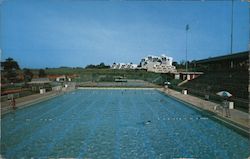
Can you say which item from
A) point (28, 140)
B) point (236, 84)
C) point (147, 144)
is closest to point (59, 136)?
point (28, 140)

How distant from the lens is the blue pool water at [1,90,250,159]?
8133 millimetres

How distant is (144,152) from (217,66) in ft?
93.0

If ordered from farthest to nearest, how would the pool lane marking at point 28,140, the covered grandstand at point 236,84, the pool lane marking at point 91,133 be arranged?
the covered grandstand at point 236,84
the pool lane marking at point 28,140
the pool lane marking at point 91,133

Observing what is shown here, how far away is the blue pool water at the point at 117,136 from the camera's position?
26.7 ft

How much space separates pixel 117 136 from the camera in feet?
32.6

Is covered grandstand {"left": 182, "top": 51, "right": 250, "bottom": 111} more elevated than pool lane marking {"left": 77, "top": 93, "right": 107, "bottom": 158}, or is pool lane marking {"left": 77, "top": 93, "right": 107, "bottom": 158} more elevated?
covered grandstand {"left": 182, "top": 51, "right": 250, "bottom": 111}

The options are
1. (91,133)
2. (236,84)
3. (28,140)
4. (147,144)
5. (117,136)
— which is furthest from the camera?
(236,84)

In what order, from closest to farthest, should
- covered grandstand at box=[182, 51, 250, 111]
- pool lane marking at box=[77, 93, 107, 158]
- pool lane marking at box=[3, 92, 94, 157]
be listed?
pool lane marking at box=[77, 93, 107, 158], pool lane marking at box=[3, 92, 94, 157], covered grandstand at box=[182, 51, 250, 111]

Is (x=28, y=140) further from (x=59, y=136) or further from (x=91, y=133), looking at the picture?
(x=91, y=133)

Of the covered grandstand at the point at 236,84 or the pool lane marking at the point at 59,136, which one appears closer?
the pool lane marking at the point at 59,136

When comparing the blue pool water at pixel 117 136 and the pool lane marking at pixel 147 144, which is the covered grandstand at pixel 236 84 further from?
the pool lane marking at pixel 147 144

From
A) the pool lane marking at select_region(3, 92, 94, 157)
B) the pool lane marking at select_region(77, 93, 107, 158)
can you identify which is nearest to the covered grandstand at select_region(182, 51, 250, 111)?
the pool lane marking at select_region(77, 93, 107, 158)

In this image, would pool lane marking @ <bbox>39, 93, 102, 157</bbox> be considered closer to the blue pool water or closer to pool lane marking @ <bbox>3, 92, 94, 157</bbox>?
the blue pool water

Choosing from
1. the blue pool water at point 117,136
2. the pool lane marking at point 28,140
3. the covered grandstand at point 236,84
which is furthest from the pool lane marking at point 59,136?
the covered grandstand at point 236,84
